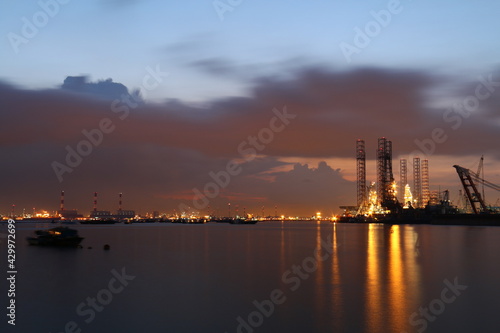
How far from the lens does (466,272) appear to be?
107ft

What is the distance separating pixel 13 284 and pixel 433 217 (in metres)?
149

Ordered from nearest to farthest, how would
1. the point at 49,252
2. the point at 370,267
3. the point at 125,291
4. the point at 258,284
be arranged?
the point at 125,291 < the point at 258,284 < the point at 370,267 < the point at 49,252

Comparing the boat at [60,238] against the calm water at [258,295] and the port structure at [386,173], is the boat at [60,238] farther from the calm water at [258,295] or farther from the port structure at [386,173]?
the port structure at [386,173]

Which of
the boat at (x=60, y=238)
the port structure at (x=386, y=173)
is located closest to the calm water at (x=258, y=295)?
the boat at (x=60, y=238)

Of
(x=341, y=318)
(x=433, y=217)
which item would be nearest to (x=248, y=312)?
(x=341, y=318)

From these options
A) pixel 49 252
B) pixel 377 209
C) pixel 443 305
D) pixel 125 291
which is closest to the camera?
pixel 443 305

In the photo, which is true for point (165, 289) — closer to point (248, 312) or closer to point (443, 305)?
point (248, 312)

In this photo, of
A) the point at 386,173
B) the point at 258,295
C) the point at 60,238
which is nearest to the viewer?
the point at 258,295

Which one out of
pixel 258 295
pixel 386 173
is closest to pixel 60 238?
pixel 258 295

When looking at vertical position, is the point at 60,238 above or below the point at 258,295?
above

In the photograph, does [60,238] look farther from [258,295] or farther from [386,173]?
[386,173]

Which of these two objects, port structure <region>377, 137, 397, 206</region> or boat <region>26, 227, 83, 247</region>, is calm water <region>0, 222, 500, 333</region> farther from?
port structure <region>377, 137, 397, 206</region>

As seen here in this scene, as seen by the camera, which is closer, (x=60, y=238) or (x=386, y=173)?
(x=60, y=238)

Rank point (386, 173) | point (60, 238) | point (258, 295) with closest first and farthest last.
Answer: point (258, 295) < point (60, 238) < point (386, 173)
